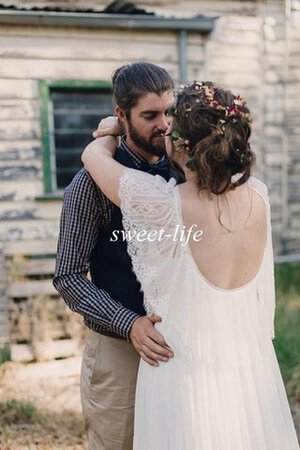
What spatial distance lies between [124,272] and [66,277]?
21 cm

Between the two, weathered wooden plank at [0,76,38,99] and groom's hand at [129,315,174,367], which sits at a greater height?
weathered wooden plank at [0,76,38,99]

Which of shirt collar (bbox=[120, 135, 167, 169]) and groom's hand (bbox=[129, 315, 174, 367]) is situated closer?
groom's hand (bbox=[129, 315, 174, 367])

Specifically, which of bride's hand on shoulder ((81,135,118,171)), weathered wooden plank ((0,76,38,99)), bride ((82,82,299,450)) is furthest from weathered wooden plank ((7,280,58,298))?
bride ((82,82,299,450))

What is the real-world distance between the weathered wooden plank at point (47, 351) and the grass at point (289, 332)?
177cm

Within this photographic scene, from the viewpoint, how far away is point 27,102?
5371 mm

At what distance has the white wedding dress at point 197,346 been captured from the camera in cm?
172

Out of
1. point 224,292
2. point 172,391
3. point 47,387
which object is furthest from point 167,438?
point 47,387

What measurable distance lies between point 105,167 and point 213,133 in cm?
43

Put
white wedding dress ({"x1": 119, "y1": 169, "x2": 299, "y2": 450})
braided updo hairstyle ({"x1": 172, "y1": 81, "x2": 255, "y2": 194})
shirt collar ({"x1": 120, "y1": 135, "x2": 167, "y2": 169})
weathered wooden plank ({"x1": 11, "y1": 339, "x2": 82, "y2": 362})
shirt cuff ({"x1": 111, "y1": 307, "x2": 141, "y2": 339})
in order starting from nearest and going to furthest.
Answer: braided updo hairstyle ({"x1": 172, "y1": 81, "x2": 255, "y2": 194}) → white wedding dress ({"x1": 119, "y1": 169, "x2": 299, "y2": 450}) → shirt cuff ({"x1": 111, "y1": 307, "x2": 141, "y2": 339}) → shirt collar ({"x1": 120, "y1": 135, "x2": 167, "y2": 169}) → weathered wooden plank ({"x1": 11, "y1": 339, "x2": 82, "y2": 362})

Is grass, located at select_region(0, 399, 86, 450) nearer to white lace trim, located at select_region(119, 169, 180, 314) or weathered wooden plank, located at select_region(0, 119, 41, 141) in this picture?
white lace trim, located at select_region(119, 169, 180, 314)

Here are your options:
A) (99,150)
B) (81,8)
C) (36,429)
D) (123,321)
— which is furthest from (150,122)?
(81,8)

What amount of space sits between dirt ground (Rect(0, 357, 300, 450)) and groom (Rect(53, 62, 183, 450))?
4.99 ft

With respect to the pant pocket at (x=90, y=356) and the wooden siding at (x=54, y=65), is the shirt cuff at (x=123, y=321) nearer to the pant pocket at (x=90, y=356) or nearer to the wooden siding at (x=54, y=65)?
the pant pocket at (x=90, y=356)

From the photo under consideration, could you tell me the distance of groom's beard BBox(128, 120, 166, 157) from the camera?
82.8 inches
